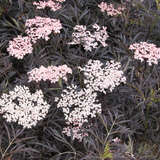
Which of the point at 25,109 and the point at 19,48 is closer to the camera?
the point at 25,109

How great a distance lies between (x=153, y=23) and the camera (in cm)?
427

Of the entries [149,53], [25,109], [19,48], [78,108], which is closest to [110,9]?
[149,53]

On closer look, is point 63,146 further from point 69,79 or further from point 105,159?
point 69,79

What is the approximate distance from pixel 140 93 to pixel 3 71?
1.61 m

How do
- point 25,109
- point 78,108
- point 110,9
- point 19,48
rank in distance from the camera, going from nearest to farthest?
point 25,109 < point 78,108 < point 19,48 < point 110,9

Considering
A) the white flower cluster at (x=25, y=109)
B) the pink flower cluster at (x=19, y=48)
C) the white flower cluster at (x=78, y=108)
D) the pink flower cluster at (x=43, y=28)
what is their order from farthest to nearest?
1. the pink flower cluster at (x=43, y=28)
2. the pink flower cluster at (x=19, y=48)
3. the white flower cluster at (x=78, y=108)
4. the white flower cluster at (x=25, y=109)

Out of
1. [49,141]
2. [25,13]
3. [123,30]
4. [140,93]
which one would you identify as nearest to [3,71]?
[49,141]

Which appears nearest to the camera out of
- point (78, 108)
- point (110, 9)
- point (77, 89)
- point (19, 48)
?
point (78, 108)

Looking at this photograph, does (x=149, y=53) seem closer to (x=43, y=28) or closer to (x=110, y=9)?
(x=110, y=9)

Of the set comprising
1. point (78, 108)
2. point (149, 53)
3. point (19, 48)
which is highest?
point (19, 48)

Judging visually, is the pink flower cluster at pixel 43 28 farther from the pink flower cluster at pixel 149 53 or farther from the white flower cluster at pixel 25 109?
the pink flower cluster at pixel 149 53

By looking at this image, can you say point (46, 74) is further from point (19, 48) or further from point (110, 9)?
point (110, 9)

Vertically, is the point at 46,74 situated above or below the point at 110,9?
below

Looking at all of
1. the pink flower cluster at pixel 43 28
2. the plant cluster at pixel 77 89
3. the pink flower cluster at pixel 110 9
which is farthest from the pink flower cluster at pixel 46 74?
the pink flower cluster at pixel 110 9
